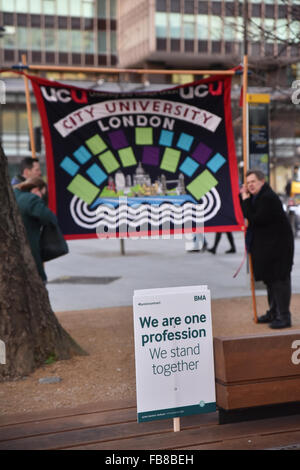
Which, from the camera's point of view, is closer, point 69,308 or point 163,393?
point 163,393

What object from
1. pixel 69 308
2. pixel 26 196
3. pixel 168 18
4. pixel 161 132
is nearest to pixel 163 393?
pixel 26 196

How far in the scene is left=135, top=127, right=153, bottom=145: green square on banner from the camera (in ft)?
26.4

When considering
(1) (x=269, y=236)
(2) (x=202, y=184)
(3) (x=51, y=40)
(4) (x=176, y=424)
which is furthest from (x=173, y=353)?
(3) (x=51, y=40)

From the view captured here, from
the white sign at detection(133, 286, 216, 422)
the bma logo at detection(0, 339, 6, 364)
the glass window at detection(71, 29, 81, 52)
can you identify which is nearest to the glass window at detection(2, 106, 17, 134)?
the glass window at detection(71, 29, 81, 52)

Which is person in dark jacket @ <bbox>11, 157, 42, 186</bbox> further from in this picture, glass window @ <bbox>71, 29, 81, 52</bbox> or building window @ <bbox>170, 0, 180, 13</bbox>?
glass window @ <bbox>71, 29, 81, 52</bbox>

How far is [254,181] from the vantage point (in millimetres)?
7789

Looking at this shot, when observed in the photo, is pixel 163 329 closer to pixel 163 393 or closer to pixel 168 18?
pixel 163 393

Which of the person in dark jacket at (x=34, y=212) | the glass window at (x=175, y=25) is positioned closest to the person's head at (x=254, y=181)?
the person in dark jacket at (x=34, y=212)

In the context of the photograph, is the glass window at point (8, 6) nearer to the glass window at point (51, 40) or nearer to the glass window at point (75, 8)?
the glass window at point (51, 40)

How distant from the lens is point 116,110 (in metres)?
8.02

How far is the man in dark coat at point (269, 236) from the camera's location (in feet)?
25.5

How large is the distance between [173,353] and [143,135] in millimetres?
4493

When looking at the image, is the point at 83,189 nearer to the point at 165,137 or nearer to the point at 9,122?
the point at 165,137
